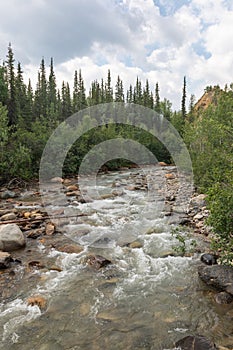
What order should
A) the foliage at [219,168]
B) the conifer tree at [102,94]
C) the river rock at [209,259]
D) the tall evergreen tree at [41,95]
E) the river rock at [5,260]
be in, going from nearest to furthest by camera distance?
the foliage at [219,168], the river rock at [5,260], the river rock at [209,259], the tall evergreen tree at [41,95], the conifer tree at [102,94]

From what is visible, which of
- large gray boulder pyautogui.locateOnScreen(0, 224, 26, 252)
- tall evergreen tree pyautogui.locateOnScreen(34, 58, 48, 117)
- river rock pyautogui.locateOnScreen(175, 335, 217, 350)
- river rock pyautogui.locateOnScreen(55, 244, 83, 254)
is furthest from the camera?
tall evergreen tree pyautogui.locateOnScreen(34, 58, 48, 117)

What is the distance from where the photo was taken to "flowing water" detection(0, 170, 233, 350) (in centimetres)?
474

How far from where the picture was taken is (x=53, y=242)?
30.4 feet

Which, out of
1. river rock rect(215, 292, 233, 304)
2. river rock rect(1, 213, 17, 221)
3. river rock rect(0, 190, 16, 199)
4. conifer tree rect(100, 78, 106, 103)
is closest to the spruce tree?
conifer tree rect(100, 78, 106, 103)

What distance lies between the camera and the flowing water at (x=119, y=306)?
4.74 meters

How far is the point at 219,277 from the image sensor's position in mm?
6164

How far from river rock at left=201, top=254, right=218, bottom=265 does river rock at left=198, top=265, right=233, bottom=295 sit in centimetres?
73

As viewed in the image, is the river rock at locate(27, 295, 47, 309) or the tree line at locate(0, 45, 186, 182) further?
the tree line at locate(0, 45, 186, 182)

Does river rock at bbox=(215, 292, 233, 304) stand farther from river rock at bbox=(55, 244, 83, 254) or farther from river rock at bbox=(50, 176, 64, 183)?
river rock at bbox=(50, 176, 64, 183)

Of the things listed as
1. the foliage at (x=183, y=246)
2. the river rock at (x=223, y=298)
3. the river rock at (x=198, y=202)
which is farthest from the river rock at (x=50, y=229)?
the river rock at (x=198, y=202)

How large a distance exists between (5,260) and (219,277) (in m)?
5.98

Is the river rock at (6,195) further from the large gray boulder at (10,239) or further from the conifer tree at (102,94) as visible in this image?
the conifer tree at (102,94)

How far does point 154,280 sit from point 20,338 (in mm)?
3567

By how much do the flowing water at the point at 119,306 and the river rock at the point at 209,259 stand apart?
27 centimetres
